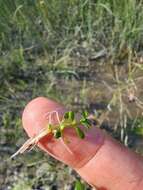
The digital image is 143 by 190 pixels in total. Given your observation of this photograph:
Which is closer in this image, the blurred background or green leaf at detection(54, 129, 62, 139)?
green leaf at detection(54, 129, 62, 139)

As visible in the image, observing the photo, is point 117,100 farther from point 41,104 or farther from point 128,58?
point 41,104

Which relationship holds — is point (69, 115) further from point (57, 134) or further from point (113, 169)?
point (113, 169)

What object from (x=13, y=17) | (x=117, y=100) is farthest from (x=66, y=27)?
(x=117, y=100)

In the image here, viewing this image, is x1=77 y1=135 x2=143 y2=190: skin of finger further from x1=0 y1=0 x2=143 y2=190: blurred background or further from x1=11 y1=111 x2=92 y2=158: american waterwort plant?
x1=0 y1=0 x2=143 y2=190: blurred background

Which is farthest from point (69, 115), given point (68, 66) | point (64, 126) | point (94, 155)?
point (68, 66)

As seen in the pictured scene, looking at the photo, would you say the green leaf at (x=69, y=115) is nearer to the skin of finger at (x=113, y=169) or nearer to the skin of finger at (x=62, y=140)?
the skin of finger at (x=62, y=140)

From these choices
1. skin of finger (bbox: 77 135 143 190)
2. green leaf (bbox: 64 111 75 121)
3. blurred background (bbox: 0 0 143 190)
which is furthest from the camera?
blurred background (bbox: 0 0 143 190)

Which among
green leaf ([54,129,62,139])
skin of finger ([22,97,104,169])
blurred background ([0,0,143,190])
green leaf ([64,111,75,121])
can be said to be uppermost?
green leaf ([64,111,75,121])

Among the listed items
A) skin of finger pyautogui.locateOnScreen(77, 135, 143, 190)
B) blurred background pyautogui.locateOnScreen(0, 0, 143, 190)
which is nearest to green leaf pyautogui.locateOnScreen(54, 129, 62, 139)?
skin of finger pyautogui.locateOnScreen(77, 135, 143, 190)
